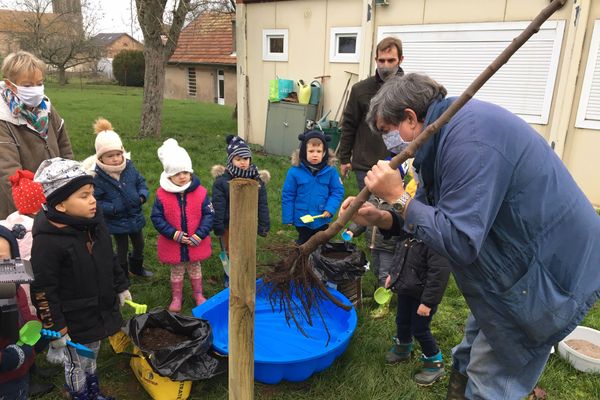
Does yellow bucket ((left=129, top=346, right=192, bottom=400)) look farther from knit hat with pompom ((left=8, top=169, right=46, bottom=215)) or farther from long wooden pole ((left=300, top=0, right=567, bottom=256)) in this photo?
long wooden pole ((left=300, top=0, right=567, bottom=256))

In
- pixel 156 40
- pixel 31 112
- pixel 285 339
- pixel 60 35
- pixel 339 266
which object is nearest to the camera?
pixel 31 112

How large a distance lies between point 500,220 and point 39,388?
9.25 feet

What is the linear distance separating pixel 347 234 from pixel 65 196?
2257mm

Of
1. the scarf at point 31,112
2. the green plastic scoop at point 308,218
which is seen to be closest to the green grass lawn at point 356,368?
the green plastic scoop at point 308,218

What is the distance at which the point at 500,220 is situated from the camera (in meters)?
1.68

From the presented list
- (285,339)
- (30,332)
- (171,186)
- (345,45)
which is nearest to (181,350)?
(30,332)

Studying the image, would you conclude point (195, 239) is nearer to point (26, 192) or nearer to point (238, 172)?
point (238, 172)

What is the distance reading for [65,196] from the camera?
7.86 feet

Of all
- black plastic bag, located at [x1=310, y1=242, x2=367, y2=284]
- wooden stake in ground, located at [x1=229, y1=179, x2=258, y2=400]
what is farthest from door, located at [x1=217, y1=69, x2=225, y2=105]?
wooden stake in ground, located at [x1=229, y1=179, x2=258, y2=400]

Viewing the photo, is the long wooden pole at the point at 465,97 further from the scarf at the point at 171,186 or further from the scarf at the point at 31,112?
the scarf at the point at 31,112

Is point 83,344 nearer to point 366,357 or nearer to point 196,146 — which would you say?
point 366,357

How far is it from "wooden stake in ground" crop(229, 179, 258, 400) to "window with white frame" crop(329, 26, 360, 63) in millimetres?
7169

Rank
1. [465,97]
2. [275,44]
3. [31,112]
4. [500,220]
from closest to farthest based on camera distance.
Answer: [465,97] < [500,220] < [31,112] < [275,44]

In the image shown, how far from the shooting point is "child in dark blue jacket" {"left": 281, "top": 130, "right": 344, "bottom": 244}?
4004 mm
